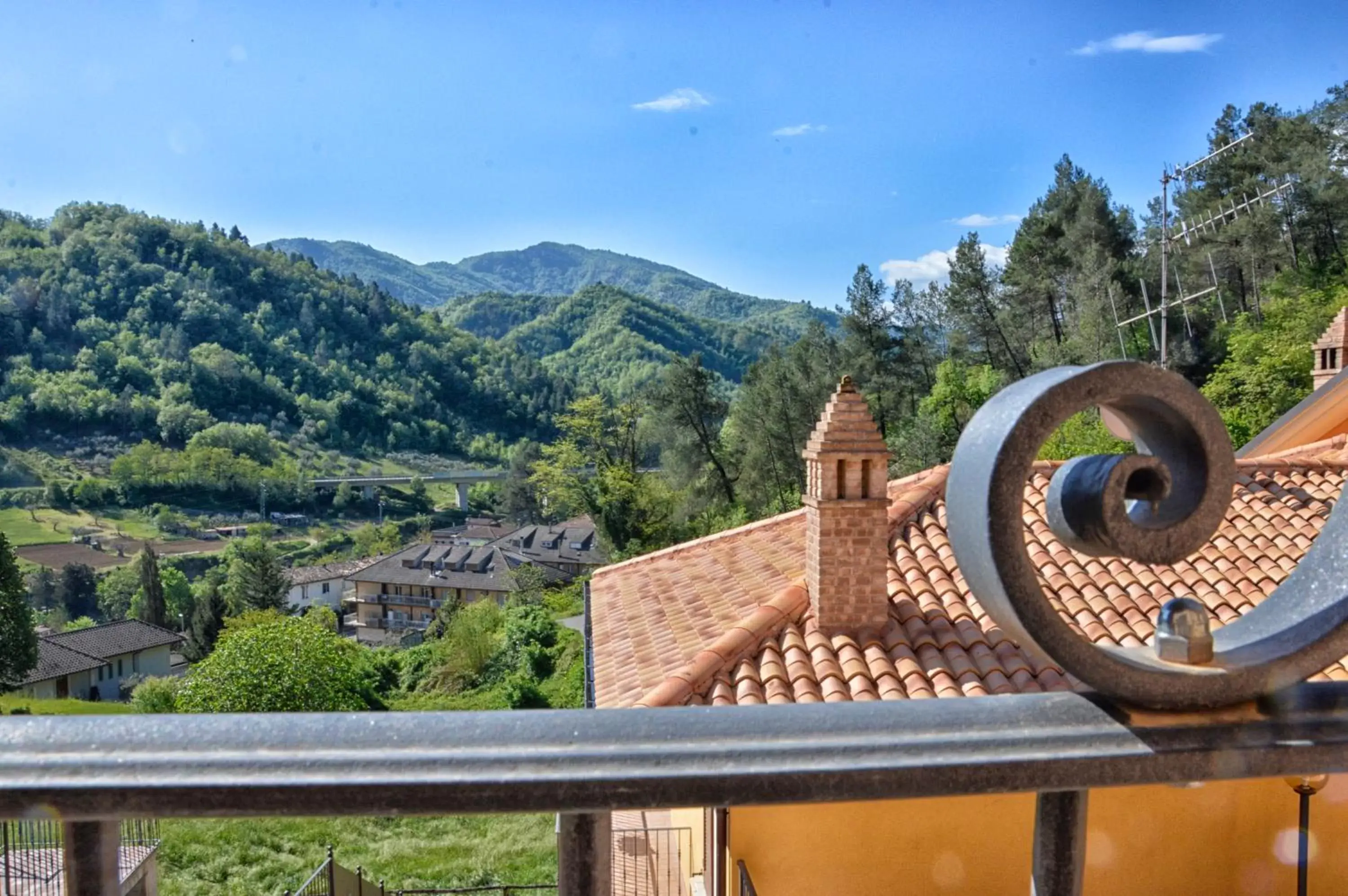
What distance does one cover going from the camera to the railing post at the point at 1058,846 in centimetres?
85

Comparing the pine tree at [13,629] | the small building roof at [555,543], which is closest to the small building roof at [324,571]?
the small building roof at [555,543]

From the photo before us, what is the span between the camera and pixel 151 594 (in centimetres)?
5750

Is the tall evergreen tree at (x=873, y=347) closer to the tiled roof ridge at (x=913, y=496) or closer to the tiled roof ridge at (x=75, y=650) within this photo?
the tiled roof ridge at (x=913, y=496)

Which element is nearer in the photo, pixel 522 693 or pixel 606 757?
pixel 606 757

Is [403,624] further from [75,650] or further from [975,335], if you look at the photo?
[975,335]

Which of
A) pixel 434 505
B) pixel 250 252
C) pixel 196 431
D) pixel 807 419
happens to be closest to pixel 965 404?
pixel 807 419

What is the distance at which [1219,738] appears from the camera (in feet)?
2.60

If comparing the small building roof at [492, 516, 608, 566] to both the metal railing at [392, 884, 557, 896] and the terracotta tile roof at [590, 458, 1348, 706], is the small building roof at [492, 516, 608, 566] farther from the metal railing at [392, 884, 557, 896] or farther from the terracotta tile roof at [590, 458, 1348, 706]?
the metal railing at [392, 884, 557, 896]

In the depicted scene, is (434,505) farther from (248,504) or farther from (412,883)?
(412,883)

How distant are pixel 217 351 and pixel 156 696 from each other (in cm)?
9593

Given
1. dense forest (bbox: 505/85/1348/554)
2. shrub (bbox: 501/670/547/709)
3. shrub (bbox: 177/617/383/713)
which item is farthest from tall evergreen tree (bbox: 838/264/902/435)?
shrub (bbox: 177/617/383/713)

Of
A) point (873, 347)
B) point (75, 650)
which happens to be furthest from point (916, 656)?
point (75, 650)

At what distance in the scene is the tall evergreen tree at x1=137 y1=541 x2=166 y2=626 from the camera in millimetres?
57281

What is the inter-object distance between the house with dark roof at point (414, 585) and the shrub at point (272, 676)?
33.7m
